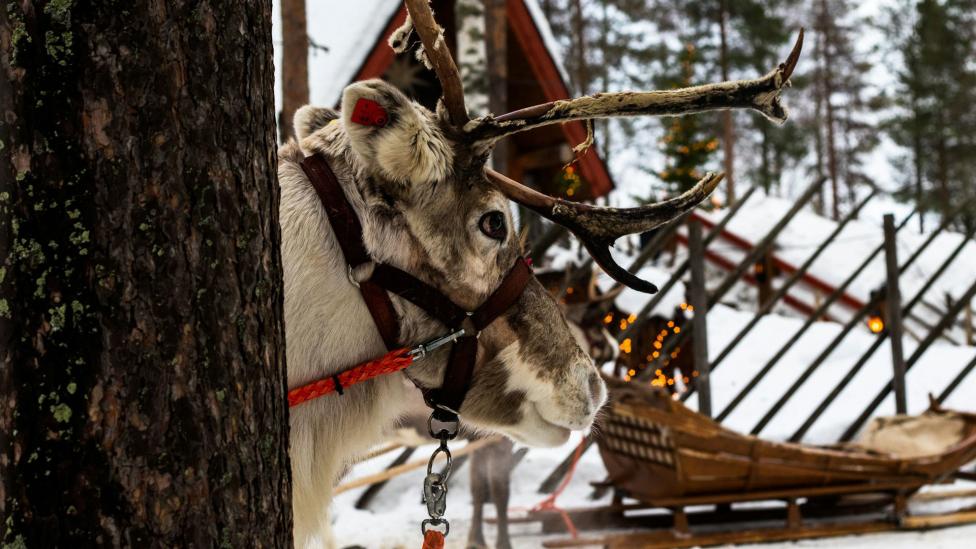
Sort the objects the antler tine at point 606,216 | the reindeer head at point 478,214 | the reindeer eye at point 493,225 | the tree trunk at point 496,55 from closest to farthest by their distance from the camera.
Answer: the reindeer head at point 478,214
the reindeer eye at point 493,225
the antler tine at point 606,216
the tree trunk at point 496,55

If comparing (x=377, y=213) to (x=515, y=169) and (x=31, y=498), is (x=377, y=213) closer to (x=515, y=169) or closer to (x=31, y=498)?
(x=31, y=498)

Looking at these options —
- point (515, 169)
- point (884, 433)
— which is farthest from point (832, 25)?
point (884, 433)

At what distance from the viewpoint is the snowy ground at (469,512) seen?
5.82 m

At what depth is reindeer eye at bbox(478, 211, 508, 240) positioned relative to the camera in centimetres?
197

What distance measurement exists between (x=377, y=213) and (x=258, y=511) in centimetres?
77

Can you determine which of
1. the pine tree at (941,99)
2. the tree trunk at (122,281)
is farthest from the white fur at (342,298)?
the pine tree at (941,99)

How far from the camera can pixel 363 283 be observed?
187 cm

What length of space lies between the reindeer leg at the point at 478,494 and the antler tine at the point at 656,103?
4.28 meters

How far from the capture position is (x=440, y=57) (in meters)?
1.93

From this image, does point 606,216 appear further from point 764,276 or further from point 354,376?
point 764,276

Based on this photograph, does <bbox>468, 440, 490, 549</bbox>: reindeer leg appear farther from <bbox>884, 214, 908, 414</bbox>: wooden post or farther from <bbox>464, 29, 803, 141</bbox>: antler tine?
<bbox>464, 29, 803, 141</bbox>: antler tine

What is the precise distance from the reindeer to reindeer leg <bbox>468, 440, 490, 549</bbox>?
12.5ft

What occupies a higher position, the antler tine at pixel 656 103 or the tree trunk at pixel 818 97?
the tree trunk at pixel 818 97

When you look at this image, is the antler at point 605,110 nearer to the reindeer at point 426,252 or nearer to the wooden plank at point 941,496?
the reindeer at point 426,252
